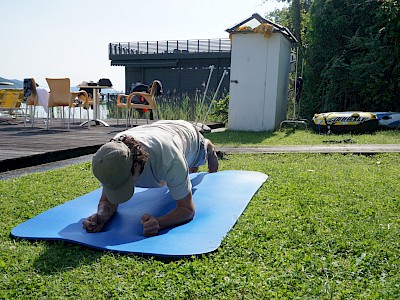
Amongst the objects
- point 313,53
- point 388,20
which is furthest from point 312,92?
point 388,20

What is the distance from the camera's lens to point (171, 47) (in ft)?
74.0

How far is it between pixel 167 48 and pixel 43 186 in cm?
2020

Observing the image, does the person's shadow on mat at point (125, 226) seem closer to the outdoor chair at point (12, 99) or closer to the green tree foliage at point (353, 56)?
the outdoor chair at point (12, 99)

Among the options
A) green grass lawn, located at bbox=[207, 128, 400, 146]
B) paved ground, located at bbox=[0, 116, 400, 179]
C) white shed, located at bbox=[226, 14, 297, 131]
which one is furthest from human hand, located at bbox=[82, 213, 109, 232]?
white shed, located at bbox=[226, 14, 297, 131]

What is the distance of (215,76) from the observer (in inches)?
795

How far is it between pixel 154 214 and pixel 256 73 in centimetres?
713

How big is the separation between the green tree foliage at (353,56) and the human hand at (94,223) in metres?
9.38

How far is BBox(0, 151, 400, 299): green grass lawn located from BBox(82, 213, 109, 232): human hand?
0.67ft

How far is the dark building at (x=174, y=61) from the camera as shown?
21.0 m

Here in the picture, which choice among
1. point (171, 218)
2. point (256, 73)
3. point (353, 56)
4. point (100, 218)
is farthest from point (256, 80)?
point (100, 218)

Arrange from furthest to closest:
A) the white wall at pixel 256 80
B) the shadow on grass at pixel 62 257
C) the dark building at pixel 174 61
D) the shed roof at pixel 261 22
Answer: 1. the dark building at pixel 174 61
2. the white wall at pixel 256 80
3. the shed roof at pixel 261 22
4. the shadow on grass at pixel 62 257

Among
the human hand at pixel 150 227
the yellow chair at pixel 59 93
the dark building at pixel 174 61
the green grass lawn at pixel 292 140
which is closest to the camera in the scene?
the human hand at pixel 150 227

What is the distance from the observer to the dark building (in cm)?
2100

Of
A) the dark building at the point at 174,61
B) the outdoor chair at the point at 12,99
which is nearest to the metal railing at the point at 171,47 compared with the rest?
the dark building at the point at 174,61
